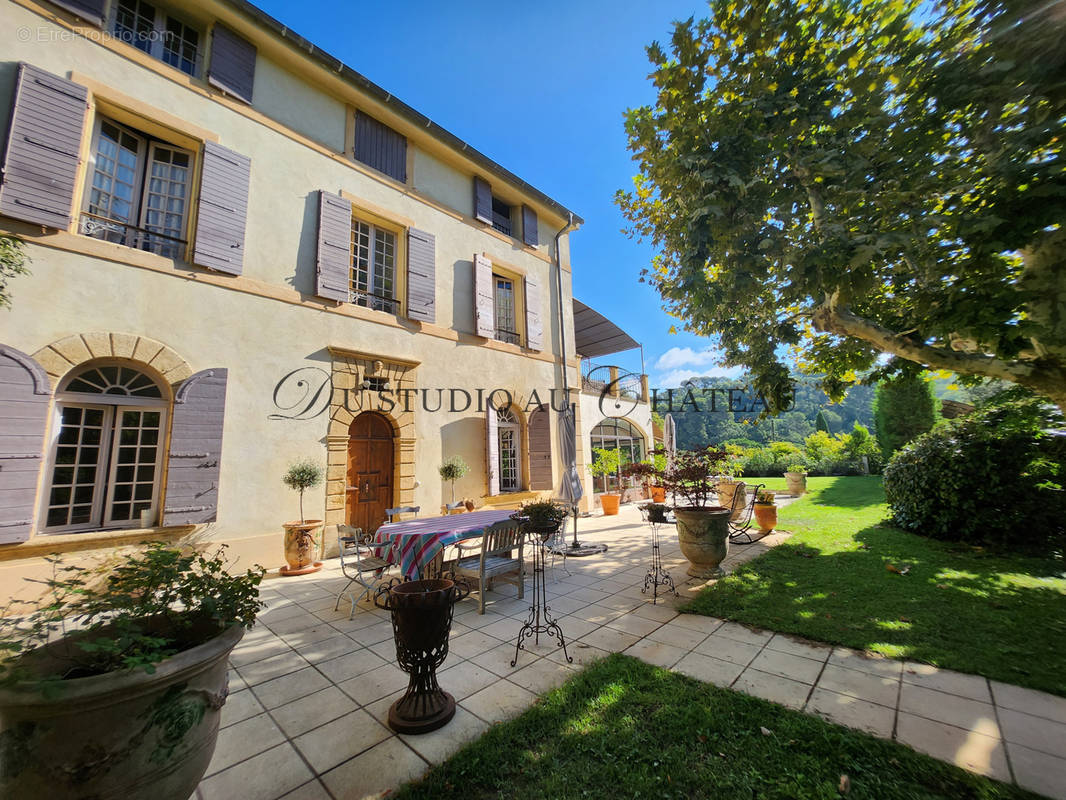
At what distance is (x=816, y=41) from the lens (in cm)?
402

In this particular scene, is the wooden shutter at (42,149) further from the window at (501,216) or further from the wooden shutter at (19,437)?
the window at (501,216)

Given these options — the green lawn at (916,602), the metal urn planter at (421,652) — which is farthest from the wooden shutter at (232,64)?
the green lawn at (916,602)

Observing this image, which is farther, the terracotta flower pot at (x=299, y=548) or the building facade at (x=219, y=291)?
the terracotta flower pot at (x=299, y=548)

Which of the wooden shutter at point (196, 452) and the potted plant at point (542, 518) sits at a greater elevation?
the wooden shutter at point (196, 452)

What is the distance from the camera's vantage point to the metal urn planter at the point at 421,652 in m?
2.25

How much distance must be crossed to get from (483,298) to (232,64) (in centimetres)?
502

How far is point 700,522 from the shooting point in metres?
4.55

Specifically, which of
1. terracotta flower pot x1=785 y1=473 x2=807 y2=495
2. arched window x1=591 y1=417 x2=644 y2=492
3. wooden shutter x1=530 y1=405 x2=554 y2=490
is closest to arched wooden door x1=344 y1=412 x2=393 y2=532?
wooden shutter x1=530 y1=405 x2=554 y2=490

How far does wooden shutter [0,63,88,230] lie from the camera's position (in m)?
4.21

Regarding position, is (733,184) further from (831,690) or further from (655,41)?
(831,690)

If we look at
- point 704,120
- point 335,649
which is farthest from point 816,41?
point 335,649

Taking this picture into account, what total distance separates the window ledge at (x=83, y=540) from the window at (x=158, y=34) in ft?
A: 19.9

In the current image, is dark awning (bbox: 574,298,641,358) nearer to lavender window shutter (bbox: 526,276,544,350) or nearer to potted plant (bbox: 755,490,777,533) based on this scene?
lavender window shutter (bbox: 526,276,544,350)

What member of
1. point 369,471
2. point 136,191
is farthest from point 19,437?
point 369,471
